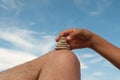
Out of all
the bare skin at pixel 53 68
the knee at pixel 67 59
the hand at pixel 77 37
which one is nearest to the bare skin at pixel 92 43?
the hand at pixel 77 37

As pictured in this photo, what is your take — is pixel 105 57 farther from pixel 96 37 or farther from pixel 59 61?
pixel 59 61

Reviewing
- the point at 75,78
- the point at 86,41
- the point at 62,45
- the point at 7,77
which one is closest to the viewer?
the point at 75,78

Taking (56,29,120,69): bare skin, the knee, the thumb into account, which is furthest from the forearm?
the knee

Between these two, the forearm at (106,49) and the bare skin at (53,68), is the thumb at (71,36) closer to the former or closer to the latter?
the forearm at (106,49)

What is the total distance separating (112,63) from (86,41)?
0.43 metres

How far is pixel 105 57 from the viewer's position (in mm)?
3746

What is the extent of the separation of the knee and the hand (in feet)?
2.62

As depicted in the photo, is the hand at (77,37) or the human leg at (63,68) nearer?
the human leg at (63,68)

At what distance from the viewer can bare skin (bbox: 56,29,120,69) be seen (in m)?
3.36

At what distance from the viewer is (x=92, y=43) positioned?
371 centimetres

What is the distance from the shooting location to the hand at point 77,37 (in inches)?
131

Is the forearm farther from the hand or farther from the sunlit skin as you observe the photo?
the hand

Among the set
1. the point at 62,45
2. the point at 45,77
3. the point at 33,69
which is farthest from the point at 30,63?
the point at 45,77

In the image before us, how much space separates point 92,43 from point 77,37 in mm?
326
